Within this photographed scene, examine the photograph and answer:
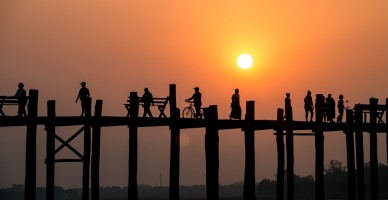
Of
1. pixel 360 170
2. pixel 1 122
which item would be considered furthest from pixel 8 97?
pixel 360 170

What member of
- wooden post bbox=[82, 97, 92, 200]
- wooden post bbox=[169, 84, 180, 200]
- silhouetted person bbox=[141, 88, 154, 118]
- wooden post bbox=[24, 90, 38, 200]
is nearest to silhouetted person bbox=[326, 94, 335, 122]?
wooden post bbox=[169, 84, 180, 200]

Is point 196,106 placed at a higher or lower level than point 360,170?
higher

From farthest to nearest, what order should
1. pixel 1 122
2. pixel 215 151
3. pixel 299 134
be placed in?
1. pixel 299 134
2. pixel 215 151
3. pixel 1 122

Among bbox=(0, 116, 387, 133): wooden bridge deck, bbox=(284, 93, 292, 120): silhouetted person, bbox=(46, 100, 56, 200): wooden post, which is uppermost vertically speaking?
bbox=(284, 93, 292, 120): silhouetted person

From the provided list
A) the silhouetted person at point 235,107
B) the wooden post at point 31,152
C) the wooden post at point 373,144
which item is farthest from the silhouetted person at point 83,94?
the wooden post at point 373,144

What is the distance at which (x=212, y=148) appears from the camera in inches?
1258

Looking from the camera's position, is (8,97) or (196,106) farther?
(196,106)

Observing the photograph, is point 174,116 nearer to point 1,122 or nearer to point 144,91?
point 144,91

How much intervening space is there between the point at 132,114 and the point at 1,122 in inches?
172

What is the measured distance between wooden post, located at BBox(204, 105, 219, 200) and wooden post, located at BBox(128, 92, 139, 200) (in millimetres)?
2483

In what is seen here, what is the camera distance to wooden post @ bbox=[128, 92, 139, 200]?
103 ft

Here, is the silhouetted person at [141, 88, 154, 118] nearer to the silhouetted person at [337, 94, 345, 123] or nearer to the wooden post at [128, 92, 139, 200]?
the wooden post at [128, 92, 139, 200]

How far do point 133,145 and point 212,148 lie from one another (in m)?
2.71

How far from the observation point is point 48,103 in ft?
100
